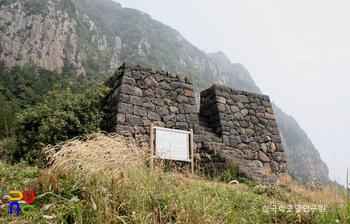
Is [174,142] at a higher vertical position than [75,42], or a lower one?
lower

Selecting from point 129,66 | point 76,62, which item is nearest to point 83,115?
point 129,66

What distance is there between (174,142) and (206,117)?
262 cm

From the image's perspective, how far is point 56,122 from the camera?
22.2 ft

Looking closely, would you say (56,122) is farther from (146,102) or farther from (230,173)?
(230,173)

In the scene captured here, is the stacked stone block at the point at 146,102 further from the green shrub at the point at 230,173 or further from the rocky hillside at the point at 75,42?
the rocky hillside at the point at 75,42

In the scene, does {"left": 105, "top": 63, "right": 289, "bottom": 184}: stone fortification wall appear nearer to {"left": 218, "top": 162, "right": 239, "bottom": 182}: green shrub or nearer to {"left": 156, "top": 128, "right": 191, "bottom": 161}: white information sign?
{"left": 218, "top": 162, "right": 239, "bottom": 182}: green shrub

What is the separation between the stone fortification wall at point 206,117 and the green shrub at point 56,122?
15.8 inches

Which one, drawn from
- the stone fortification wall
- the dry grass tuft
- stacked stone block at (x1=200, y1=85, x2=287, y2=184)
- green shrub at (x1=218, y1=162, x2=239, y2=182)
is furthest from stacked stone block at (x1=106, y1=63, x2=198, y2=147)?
the dry grass tuft

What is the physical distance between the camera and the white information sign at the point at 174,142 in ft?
22.5

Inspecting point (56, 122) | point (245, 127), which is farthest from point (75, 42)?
point (56, 122)

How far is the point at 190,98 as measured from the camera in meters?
8.43

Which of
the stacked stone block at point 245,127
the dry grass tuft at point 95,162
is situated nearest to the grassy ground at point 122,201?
the dry grass tuft at point 95,162

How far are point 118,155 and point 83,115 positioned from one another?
3853 mm

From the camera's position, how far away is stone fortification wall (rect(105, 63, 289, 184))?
7184 mm
